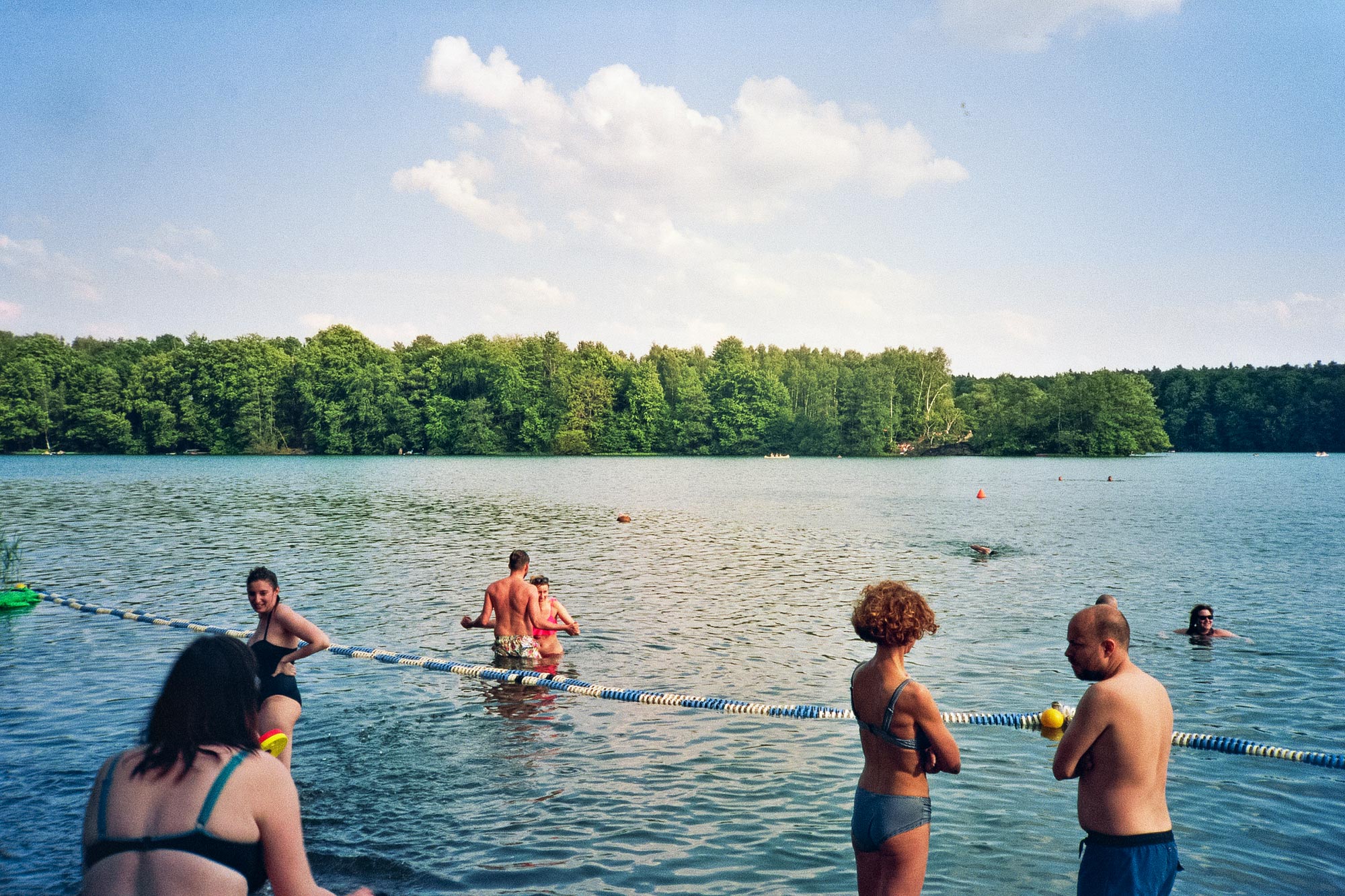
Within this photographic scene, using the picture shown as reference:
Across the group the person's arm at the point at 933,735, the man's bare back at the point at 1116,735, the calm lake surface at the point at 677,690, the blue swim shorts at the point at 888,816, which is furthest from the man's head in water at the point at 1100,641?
the calm lake surface at the point at 677,690

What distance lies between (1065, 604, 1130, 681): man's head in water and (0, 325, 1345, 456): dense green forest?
12490 centimetres

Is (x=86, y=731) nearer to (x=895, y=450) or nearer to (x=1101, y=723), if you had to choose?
(x=1101, y=723)

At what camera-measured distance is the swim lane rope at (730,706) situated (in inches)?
409

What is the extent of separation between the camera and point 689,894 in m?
7.19

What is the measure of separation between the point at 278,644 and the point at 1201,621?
49.3 feet

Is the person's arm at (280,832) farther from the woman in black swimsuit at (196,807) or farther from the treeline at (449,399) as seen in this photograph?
the treeline at (449,399)

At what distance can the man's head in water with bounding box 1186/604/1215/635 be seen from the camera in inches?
647

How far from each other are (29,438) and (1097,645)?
437 ft

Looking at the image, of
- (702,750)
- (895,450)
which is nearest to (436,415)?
(895,450)

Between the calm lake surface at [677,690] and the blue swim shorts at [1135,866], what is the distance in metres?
2.90

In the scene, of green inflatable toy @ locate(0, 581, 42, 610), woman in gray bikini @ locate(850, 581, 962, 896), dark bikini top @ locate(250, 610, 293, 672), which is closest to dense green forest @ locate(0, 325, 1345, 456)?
green inflatable toy @ locate(0, 581, 42, 610)

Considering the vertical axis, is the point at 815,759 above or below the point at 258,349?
below

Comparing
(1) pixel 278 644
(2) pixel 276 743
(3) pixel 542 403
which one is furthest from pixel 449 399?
(2) pixel 276 743

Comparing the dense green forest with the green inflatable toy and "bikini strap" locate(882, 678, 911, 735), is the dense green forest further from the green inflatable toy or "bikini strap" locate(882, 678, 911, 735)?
"bikini strap" locate(882, 678, 911, 735)
